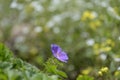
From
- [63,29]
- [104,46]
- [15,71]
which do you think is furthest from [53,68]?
[63,29]

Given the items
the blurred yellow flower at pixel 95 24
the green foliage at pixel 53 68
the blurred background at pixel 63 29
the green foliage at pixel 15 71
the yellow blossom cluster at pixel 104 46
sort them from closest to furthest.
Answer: the green foliage at pixel 15 71 < the green foliage at pixel 53 68 < the yellow blossom cluster at pixel 104 46 < the blurred background at pixel 63 29 < the blurred yellow flower at pixel 95 24

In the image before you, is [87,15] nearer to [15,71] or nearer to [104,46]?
[104,46]

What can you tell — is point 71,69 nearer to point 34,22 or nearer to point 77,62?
point 77,62

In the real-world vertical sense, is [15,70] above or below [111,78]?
below

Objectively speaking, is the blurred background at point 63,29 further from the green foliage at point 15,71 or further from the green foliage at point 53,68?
the green foliage at point 15,71

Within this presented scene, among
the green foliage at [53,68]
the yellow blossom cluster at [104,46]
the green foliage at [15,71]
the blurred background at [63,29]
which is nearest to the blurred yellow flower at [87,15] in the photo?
the blurred background at [63,29]

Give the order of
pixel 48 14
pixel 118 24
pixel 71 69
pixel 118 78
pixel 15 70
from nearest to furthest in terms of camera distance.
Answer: pixel 15 70 → pixel 118 78 → pixel 118 24 → pixel 71 69 → pixel 48 14

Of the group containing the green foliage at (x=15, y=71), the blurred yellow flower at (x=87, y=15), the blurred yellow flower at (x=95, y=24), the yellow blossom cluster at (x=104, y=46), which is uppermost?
the blurred yellow flower at (x=87, y=15)

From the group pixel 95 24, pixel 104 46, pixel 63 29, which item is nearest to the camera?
pixel 104 46

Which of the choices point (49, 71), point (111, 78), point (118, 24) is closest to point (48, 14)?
point (118, 24)
